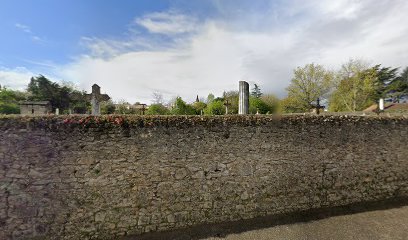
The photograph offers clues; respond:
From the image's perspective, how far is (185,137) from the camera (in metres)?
4.93

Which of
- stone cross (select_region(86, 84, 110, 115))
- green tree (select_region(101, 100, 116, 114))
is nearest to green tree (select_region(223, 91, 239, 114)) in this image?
stone cross (select_region(86, 84, 110, 115))

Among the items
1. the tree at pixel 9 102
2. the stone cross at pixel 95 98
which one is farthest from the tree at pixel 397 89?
the tree at pixel 9 102

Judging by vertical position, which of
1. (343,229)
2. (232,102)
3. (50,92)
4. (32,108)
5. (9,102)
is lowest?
(343,229)

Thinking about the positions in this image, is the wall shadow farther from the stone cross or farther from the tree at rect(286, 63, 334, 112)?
the tree at rect(286, 63, 334, 112)

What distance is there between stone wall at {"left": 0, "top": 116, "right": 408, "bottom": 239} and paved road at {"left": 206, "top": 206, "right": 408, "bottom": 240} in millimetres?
565

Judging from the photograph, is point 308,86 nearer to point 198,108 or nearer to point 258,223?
point 198,108

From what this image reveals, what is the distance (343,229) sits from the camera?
4934 millimetres

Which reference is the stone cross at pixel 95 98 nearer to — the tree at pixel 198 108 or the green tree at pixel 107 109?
the green tree at pixel 107 109

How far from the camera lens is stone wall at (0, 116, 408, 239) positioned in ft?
13.9

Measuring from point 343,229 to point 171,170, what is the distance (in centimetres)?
432

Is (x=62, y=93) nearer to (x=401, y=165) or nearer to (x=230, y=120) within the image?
(x=230, y=120)

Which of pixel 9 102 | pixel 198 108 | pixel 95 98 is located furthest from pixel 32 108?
pixel 9 102

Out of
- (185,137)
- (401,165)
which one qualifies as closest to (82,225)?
(185,137)

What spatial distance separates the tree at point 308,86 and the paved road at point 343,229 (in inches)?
1074
